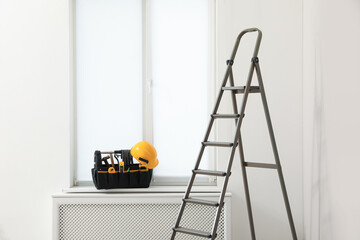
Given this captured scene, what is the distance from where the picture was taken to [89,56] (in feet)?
14.3

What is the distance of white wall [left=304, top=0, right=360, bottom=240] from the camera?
113 inches

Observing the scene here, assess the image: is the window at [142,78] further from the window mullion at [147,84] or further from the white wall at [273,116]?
the white wall at [273,116]

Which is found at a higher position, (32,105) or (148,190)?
(32,105)

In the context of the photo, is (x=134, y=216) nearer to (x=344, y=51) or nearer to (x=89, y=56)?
(x=89, y=56)

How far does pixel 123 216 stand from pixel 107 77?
4.03 feet

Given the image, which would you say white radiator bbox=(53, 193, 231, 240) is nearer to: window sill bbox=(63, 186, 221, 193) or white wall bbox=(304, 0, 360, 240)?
window sill bbox=(63, 186, 221, 193)

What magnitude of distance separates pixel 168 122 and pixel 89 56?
35.6 inches

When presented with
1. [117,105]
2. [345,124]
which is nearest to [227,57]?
[117,105]

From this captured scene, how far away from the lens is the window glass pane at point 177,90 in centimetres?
437

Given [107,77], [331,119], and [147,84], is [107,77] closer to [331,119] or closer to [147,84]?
[147,84]

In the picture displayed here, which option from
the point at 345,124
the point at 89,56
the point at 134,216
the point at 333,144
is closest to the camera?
the point at 345,124

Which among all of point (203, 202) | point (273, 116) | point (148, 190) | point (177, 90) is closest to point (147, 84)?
point (177, 90)

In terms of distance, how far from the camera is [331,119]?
326 cm

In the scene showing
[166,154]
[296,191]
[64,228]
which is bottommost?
[64,228]
